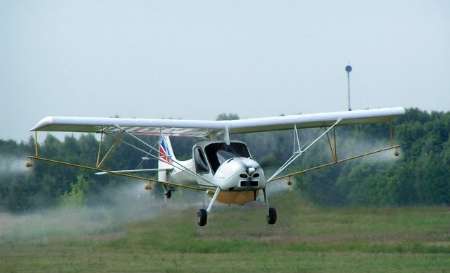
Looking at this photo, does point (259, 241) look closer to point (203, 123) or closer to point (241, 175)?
point (203, 123)

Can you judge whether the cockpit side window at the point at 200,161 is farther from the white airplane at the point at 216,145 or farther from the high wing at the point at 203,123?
the high wing at the point at 203,123

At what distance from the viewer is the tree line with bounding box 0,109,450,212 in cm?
4888

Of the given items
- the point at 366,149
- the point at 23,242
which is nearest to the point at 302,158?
the point at 366,149

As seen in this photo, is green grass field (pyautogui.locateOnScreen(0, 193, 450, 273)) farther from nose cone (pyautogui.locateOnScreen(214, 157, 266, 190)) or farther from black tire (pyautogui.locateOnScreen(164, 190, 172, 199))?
nose cone (pyautogui.locateOnScreen(214, 157, 266, 190))

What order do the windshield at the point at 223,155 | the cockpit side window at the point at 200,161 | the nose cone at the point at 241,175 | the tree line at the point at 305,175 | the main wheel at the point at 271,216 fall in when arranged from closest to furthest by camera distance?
the nose cone at the point at 241,175 < the windshield at the point at 223,155 < the main wheel at the point at 271,216 < the cockpit side window at the point at 200,161 < the tree line at the point at 305,175

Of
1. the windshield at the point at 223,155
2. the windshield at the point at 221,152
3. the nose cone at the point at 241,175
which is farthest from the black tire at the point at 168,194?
the nose cone at the point at 241,175

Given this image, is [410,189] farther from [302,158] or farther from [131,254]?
[131,254]

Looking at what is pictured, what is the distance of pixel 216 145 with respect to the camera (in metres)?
39.0

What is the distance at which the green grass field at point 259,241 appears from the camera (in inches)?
1655

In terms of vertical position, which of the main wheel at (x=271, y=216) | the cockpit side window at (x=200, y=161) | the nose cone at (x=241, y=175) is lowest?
the main wheel at (x=271, y=216)

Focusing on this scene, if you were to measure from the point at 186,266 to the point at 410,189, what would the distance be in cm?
1347

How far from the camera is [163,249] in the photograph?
148 ft

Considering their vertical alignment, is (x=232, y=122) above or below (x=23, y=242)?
above

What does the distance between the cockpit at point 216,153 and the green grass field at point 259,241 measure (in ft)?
10.6
